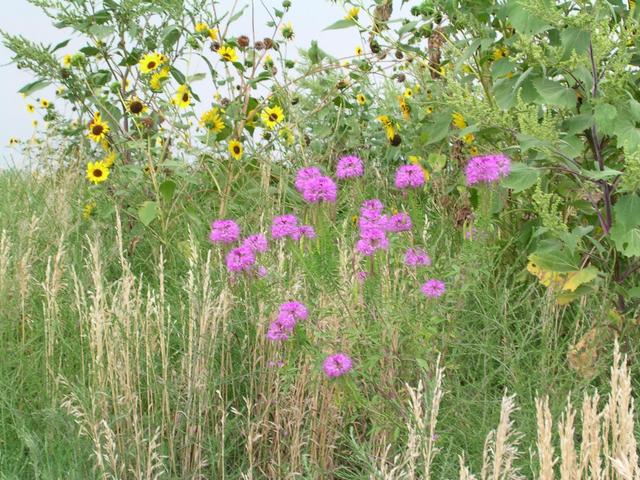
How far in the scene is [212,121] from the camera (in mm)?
4434

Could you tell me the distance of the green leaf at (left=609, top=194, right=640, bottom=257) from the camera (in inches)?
110

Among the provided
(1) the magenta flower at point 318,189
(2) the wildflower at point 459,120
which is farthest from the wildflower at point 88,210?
(1) the magenta flower at point 318,189

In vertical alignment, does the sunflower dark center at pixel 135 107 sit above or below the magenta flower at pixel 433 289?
above

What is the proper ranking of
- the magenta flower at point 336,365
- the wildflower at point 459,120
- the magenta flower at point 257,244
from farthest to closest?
1. the wildflower at point 459,120
2. the magenta flower at point 257,244
3. the magenta flower at point 336,365

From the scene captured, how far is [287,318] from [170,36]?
2.53 m

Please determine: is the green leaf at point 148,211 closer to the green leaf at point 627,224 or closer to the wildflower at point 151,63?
the wildflower at point 151,63

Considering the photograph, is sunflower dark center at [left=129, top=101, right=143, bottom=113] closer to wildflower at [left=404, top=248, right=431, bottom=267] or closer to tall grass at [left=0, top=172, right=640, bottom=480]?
tall grass at [left=0, top=172, right=640, bottom=480]

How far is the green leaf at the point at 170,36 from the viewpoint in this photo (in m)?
4.36

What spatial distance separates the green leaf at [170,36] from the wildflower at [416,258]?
232 cm

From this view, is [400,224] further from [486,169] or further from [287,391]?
[287,391]

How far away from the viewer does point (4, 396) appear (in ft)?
9.45

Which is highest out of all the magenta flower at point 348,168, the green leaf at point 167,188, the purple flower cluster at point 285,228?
the green leaf at point 167,188

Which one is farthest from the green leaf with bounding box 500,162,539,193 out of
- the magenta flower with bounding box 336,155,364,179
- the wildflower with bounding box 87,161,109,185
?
the wildflower with bounding box 87,161,109,185

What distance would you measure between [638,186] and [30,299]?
2430 mm
